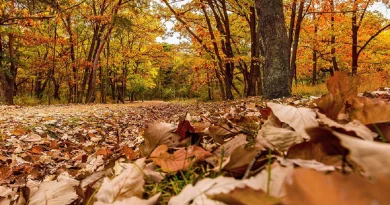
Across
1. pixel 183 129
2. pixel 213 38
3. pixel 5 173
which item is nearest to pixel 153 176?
pixel 183 129

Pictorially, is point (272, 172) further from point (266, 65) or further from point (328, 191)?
point (266, 65)

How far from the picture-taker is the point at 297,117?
82 centimetres

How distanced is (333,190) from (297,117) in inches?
20.5

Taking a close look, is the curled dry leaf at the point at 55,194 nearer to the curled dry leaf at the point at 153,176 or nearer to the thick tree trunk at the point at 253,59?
the curled dry leaf at the point at 153,176

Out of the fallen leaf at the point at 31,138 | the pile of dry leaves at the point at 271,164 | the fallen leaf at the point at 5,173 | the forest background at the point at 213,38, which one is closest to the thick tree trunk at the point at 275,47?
the forest background at the point at 213,38

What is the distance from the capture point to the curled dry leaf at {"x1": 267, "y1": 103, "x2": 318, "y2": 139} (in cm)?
79

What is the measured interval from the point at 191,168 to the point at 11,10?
46.8ft

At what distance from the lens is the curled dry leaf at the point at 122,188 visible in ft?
2.36

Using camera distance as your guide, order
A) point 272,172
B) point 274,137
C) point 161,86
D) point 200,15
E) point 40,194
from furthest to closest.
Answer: point 161,86 → point 200,15 → point 40,194 → point 274,137 → point 272,172

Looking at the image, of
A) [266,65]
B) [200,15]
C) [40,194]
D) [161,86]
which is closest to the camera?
[40,194]

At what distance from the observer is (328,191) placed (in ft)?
1.05

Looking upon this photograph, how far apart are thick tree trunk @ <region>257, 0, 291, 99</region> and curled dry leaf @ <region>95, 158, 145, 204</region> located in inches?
190

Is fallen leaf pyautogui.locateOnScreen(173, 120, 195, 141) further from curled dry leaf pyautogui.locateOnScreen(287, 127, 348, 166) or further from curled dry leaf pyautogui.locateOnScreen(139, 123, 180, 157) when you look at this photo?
curled dry leaf pyautogui.locateOnScreen(287, 127, 348, 166)

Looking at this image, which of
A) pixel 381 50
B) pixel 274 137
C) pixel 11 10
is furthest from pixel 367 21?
pixel 274 137
